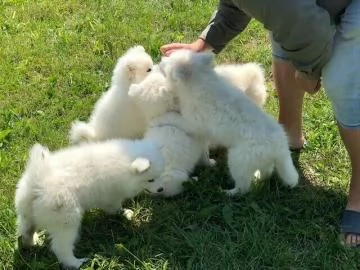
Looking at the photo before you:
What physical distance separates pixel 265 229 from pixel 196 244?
1.27 feet

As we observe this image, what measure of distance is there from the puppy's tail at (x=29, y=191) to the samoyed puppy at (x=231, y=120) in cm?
99

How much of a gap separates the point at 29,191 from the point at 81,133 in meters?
0.99

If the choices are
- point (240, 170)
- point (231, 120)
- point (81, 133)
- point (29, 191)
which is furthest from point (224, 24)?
point (29, 191)

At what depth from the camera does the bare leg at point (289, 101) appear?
3898 mm

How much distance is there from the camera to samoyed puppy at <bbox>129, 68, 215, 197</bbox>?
142 inches

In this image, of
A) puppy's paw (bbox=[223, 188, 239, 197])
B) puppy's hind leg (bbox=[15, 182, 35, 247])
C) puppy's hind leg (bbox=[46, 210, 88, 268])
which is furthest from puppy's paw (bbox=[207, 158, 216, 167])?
puppy's hind leg (bbox=[15, 182, 35, 247])

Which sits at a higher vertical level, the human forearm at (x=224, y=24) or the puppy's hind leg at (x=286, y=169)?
the human forearm at (x=224, y=24)

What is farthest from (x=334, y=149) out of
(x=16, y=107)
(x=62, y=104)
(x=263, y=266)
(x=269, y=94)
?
(x=16, y=107)

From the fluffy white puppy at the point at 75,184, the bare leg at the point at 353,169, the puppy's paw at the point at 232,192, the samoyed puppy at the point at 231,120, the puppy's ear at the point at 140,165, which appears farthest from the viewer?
the puppy's paw at the point at 232,192

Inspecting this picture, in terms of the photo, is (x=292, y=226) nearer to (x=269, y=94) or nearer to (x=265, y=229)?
(x=265, y=229)

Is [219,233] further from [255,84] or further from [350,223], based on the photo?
[255,84]

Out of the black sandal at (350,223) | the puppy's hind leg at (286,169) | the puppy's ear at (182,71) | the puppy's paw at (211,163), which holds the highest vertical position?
the puppy's ear at (182,71)

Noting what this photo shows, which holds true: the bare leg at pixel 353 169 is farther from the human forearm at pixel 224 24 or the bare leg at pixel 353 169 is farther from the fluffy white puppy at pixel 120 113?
the fluffy white puppy at pixel 120 113

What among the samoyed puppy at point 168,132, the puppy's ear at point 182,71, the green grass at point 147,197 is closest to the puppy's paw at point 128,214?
the green grass at point 147,197
